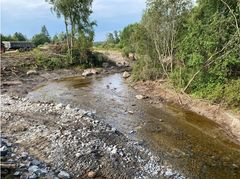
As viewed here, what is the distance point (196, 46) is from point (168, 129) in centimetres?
942

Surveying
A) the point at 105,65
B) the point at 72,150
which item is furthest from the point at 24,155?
the point at 105,65

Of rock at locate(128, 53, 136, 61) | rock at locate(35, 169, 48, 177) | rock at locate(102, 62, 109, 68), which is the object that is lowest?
rock at locate(102, 62, 109, 68)

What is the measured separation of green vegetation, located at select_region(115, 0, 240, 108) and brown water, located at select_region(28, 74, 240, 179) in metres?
3.29

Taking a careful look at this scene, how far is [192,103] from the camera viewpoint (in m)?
24.3

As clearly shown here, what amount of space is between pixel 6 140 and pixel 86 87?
19492 mm

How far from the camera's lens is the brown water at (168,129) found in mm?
14164

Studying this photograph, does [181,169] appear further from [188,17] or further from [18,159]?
[188,17]

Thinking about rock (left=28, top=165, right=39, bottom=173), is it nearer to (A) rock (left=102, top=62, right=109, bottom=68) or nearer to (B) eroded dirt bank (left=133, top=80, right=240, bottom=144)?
(B) eroded dirt bank (left=133, top=80, right=240, bottom=144)

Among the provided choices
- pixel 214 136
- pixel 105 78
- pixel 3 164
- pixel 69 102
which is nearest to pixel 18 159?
pixel 3 164

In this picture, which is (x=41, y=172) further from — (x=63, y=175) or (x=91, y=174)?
(x=91, y=174)

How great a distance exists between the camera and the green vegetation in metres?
23.2

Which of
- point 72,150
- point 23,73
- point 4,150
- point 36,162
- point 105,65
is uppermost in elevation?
point 4,150

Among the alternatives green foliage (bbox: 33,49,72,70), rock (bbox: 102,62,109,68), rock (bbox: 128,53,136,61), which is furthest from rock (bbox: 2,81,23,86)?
rock (bbox: 128,53,136,61)

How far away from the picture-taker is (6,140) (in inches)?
575
